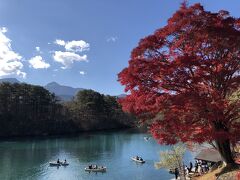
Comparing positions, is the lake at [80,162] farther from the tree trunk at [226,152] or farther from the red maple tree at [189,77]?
the red maple tree at [189,77]

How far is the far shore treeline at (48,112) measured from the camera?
11188 cm

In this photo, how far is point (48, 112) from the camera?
406 feet

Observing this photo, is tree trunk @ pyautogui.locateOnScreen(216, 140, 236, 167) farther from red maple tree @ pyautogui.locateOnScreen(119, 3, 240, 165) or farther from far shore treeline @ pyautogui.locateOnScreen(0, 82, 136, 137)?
far shore treeline @ pyautogui.locateOnScreen(0, 82, 136, 137)

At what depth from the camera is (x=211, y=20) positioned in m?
15.0

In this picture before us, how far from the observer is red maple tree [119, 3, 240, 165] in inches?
574

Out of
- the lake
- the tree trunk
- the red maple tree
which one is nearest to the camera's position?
the red maple tree

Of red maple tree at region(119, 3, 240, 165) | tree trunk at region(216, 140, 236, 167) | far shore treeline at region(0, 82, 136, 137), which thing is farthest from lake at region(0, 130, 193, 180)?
far shore treeline at region(0, 82, 136, 137)

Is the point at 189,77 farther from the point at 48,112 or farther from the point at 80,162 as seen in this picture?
the point at 48,112

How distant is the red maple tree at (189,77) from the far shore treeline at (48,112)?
329 feet

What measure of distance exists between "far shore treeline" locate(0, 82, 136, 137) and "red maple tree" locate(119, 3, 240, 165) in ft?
329

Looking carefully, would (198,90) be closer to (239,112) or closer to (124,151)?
(239,112)

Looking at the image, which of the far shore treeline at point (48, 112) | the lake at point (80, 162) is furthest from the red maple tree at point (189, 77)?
the far shore treeline at point (48, 112)

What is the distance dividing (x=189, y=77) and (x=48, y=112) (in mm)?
113501

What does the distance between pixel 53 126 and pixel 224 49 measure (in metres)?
111
